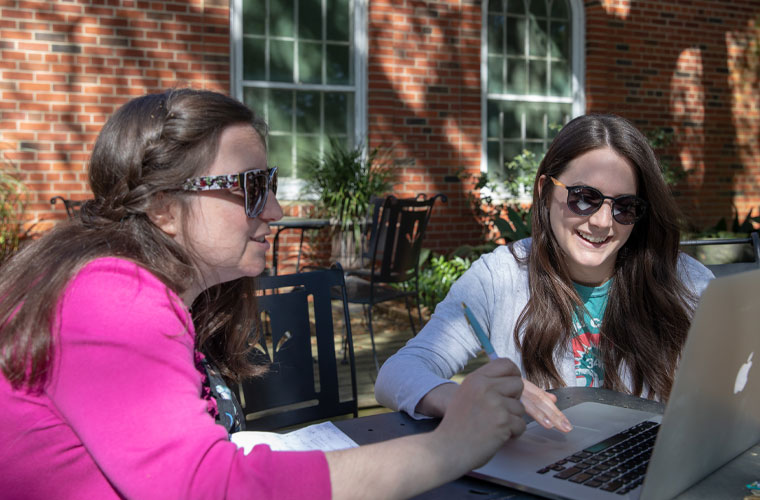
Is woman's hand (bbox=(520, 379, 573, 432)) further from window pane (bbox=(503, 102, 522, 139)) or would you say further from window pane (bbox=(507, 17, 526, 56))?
window pane (bbox=(507, 17, 526, 56))

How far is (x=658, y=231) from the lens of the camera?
1.93 meters

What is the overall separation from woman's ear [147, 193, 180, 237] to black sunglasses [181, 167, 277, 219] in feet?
0.11

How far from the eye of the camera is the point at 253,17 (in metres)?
6.40

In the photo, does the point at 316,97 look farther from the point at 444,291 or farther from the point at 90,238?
the point at 90,238

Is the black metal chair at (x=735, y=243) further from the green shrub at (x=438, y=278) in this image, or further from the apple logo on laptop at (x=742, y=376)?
the green shrub at (x=438, y=278)

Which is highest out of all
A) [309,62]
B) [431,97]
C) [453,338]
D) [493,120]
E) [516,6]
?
[516,6]

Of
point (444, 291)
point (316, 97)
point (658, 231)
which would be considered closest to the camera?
point (658, 231)

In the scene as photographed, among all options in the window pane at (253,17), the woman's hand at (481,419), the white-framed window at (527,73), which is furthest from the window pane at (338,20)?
the woman's hand at (481,419)

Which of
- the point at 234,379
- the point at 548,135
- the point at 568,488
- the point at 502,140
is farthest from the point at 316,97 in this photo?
the point at 568,488

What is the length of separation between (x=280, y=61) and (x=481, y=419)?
234 inches

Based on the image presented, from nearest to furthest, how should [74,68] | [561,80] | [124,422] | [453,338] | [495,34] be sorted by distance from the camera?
1. [124,422]
2. [453,338]
3. [74,68]
4. [495,34]
5. [561,80]

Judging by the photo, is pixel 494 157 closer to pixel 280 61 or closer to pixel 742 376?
pixel 280 61

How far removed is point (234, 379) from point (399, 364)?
352 millimetres

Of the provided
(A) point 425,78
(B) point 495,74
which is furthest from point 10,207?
(B) point 495,74
